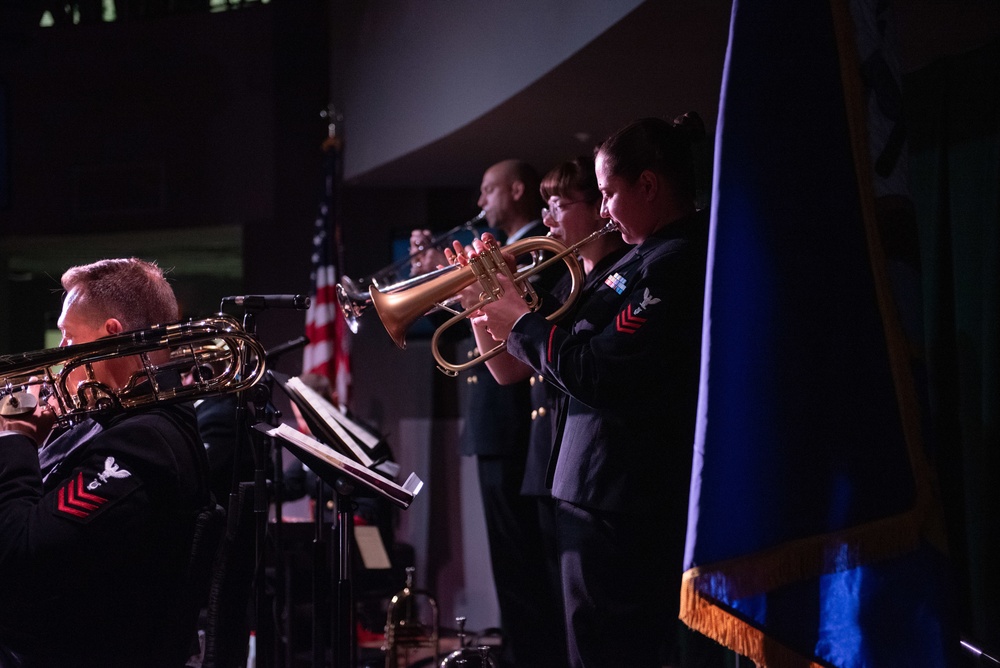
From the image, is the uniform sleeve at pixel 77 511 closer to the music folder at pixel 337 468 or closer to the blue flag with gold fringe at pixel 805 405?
the music folder at pixel 337 468

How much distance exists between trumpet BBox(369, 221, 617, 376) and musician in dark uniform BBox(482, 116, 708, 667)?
0.19 m

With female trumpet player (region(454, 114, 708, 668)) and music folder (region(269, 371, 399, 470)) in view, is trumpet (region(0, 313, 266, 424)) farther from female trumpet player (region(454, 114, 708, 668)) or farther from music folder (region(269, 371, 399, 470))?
female trumpet player (region(454, 114, 708, 668))

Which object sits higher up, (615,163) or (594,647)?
(615,163)

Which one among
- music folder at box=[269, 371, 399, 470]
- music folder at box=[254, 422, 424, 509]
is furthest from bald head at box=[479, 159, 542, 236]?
music folder at box=[254, 422, 424, 509]

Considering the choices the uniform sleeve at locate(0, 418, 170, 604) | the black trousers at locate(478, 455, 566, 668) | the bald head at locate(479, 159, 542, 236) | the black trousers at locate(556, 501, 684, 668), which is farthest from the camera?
the bald head at locate(479, 159, 542, 236)

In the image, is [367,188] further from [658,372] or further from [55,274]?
[658,372]

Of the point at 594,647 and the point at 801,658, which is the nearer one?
the point at 801,658

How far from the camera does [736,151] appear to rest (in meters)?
1.77

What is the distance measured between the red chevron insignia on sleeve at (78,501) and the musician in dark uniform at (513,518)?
7.02 ft

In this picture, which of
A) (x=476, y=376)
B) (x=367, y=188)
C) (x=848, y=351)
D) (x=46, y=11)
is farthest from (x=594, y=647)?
(x=46, y=11)

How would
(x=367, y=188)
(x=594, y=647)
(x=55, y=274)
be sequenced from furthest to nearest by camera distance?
(x=55, y=274) → (x=367, y=188) → (x=594, y=647)

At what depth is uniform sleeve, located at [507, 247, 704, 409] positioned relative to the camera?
217 centimetres

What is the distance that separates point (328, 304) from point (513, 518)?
8.22 ft

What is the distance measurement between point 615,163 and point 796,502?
1.00 m
